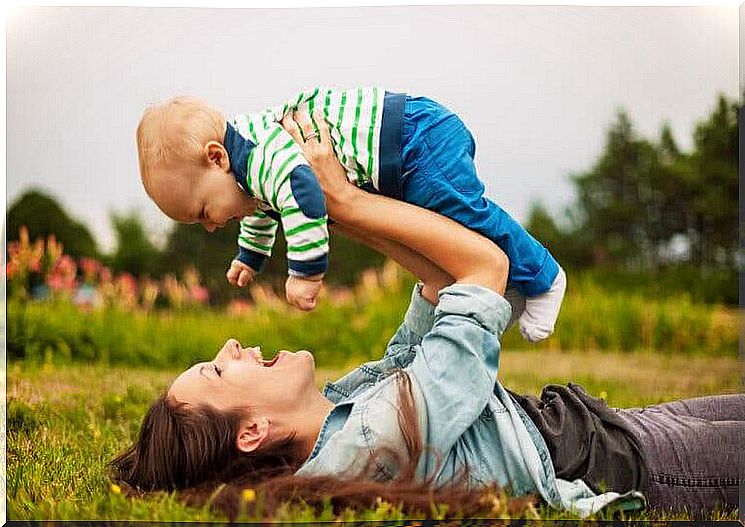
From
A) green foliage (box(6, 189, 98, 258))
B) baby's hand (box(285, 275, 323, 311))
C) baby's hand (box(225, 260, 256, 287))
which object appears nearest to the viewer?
baby's hand (box(285, 275, 323, 311))

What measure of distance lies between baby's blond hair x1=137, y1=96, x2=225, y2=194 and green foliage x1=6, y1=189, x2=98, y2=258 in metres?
2.35

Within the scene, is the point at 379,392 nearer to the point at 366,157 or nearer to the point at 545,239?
the point at 366,157

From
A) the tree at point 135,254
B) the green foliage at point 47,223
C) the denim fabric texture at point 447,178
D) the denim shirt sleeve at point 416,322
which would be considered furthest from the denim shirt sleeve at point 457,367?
the tree at point 135,254

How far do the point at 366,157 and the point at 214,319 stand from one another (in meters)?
3.09

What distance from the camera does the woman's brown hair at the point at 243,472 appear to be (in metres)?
1.94

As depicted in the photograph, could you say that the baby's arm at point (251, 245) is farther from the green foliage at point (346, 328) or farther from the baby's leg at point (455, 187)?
the green foliage at point (346, 328)

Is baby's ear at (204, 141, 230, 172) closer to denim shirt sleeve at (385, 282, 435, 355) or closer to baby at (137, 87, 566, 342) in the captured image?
baby at (137, 87, 566, 342)

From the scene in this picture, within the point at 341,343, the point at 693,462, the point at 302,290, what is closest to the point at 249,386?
the point at 302,290

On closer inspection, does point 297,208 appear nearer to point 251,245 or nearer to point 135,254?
point 251,245

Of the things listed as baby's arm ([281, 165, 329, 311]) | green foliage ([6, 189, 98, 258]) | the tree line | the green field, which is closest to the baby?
baby's arm ([281, 165, 329, 311])

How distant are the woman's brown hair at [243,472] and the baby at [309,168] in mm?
295

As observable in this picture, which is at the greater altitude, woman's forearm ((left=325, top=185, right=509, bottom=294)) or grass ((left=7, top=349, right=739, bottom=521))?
woman's forearm ((left=325, top=185, right=509, bottom=294))

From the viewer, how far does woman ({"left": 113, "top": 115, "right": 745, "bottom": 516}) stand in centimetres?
196

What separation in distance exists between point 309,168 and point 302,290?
0.75 feet
